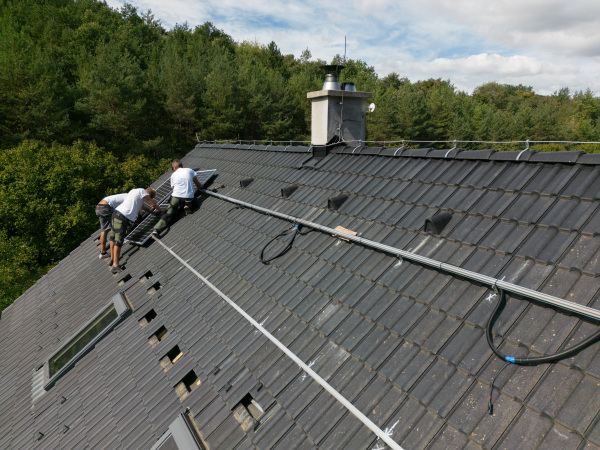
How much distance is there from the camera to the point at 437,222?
13.8ft

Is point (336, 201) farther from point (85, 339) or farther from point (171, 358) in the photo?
point (85, 339)

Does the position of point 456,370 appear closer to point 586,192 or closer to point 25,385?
point 586,192

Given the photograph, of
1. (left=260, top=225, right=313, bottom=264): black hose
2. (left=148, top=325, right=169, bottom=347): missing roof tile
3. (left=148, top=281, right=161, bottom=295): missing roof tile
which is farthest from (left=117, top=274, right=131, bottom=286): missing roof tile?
(left=260, top=225, right=313, bottom=264): black hose

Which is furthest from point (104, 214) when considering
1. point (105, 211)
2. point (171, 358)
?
point (171, 358)

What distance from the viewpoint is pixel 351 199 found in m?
5.82

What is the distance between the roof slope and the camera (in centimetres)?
262

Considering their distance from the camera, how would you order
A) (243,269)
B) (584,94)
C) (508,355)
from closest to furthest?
(508,355) → (243,269) → (584,94)

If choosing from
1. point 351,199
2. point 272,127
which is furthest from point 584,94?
point 351,199

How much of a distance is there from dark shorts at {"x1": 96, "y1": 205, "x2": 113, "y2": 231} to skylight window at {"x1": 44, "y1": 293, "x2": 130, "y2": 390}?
3079mm

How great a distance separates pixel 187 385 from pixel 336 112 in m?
6.80

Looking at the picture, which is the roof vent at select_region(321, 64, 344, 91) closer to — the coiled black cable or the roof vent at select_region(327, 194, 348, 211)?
the roof vent at select_region(327, 194, 348, 211)

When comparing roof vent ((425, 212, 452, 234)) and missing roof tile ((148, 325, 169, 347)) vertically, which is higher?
roof vent ((425, 212, 452, 234))

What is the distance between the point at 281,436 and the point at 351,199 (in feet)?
12.1

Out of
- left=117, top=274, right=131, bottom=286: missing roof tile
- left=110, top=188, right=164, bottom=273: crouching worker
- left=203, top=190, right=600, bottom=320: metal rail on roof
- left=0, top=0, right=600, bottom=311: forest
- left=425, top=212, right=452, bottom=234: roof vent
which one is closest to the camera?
left=203, top=190, right=600, bottom=320: metal rail on roof
